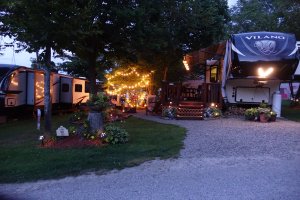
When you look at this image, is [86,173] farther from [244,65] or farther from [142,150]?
[244,65]

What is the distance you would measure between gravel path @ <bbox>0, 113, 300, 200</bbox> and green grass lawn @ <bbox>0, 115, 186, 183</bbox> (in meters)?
0.36

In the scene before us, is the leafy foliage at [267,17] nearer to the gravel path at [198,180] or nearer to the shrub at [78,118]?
the shrub at [78,118]

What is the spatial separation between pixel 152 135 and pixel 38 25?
4592 mm

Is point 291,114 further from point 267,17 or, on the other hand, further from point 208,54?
point 267,17

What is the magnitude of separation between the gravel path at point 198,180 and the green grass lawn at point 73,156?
14.3 inches

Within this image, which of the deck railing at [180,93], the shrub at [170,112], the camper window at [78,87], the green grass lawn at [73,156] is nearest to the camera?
the green grass lawn at [73,156]

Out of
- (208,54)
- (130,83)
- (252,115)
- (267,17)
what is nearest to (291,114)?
(208,54)

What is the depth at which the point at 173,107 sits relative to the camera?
16844 millimetres

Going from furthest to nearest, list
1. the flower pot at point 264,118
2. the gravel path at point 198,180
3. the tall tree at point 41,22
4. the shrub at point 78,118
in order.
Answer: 1. the shrub at point 78,118
2. the flower pot at point 264,118
3. the tall tree at point 41,22
4. the gravel path at point 198,180

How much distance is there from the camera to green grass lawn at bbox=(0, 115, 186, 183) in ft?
23.0

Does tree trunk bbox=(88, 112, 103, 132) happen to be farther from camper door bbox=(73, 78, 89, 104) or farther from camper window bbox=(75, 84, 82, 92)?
camper window bbox=(75, 84, 82, 92)

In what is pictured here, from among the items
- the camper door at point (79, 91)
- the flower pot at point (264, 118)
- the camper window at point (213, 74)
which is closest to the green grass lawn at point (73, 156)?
the flower pot at point (264, 118)

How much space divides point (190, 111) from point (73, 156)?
29.1 ft

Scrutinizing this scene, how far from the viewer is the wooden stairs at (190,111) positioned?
52.8 ft
